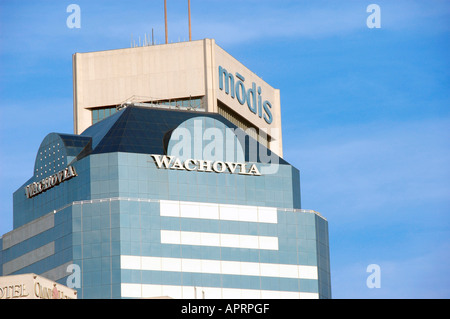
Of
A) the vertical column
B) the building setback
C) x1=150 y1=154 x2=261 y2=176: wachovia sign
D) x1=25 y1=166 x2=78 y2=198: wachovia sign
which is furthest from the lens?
the vertical column

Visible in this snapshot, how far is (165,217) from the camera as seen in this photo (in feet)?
566

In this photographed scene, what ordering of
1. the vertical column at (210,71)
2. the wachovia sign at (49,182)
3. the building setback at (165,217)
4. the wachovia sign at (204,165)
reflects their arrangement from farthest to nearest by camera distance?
the vertical column at (210,71)
the wachovia sign at (49,182)
the wachovia sign at (204,165)
the building setback at (165,217)

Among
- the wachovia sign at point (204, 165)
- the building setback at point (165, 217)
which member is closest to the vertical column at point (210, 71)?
the building setback at point (165, 217)

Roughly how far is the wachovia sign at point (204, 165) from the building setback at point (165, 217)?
7.3 inches

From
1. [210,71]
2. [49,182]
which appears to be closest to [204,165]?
[49,182]

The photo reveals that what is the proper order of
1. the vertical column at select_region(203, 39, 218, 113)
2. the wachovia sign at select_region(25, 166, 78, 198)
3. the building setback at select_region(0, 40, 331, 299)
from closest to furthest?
the building setback at select_region(0, 40, 331, 299) → the wachovia sign at select_region(25, 166, 78, 198) → the vertical column at select_region(203, 39, 218, 113)

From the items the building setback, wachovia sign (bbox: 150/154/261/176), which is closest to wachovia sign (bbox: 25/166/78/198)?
the building setback

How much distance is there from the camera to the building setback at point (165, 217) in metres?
169

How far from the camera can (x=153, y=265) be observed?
16900cm

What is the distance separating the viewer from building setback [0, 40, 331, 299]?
555ft

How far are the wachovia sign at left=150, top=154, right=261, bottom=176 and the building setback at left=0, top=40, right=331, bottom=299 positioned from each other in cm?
19

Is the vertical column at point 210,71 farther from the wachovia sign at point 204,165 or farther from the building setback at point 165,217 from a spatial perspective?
the wachovia sign at point 204,165

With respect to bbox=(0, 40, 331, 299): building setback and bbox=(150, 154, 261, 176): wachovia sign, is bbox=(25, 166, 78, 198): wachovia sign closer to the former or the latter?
bbox=(0, 40, 331, 299): building setback
